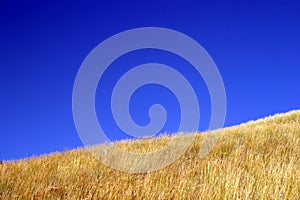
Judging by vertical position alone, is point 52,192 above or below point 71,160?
below

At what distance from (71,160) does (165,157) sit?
7.01 ft

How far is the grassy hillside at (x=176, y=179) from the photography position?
5191 mm

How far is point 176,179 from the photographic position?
6.32 m

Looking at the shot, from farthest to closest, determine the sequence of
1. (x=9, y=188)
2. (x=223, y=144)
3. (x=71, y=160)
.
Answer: (x=223, y=144) → (x=71, y=160) → (x=9, y=188)

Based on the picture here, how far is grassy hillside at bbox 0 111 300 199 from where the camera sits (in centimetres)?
519

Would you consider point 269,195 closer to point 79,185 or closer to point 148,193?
point 148,193

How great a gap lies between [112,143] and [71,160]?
9.30 feet

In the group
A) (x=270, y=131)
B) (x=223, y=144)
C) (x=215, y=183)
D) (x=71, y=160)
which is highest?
(x=270, y=131)

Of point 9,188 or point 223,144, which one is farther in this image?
point 223,144

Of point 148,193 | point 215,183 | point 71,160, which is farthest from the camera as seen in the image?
point 71,160

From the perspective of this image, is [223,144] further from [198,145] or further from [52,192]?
[52,192]

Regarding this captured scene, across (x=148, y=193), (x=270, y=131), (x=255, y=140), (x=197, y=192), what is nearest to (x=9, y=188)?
(x=148, y=193)

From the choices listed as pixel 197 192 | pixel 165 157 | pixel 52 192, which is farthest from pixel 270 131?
pixel 52 192

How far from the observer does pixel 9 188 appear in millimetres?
6195
